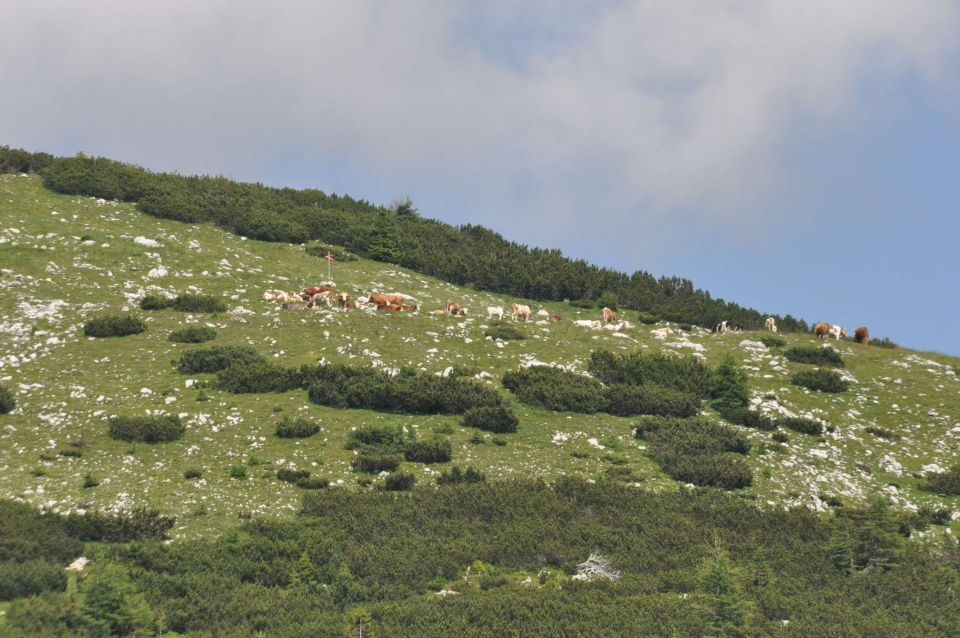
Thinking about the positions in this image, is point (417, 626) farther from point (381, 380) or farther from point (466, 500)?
point (381, 380)

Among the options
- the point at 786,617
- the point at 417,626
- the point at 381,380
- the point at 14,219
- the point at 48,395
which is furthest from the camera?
the point at 14,219

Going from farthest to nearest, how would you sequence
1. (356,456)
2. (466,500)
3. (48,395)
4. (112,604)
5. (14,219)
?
(14,219), (48,395), (356,456), (466,500), (112,604)

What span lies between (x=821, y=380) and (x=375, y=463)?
21.3 meters

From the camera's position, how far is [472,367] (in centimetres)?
3775

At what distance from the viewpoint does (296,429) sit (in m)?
30.5

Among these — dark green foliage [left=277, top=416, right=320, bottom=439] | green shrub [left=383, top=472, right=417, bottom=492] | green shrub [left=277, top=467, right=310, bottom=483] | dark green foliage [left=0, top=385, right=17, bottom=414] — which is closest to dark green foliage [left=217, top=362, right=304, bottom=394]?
dark green foliage [left=277, top=416, right=320, bottom=439]

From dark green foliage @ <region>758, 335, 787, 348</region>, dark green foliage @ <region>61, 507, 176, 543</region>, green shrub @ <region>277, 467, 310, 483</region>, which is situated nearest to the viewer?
dark green foliage @ <region>61, 507, 176, 543</region>

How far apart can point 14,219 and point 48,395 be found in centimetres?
2203

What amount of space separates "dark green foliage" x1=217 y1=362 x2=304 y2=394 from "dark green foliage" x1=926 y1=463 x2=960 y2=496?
24052 mm

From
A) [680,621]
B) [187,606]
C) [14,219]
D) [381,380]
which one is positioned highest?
[14,219]

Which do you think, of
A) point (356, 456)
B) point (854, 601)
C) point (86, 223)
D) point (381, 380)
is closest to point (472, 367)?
point (381, 380)

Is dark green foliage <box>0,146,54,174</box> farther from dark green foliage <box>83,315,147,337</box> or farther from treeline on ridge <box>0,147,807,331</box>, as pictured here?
dark green foliage <box>83,315,147,337</box>

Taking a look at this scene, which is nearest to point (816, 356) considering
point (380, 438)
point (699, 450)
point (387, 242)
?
point (699, 450)

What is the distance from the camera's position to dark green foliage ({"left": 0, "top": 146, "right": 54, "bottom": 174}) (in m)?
57.9
